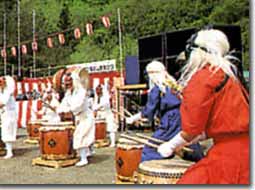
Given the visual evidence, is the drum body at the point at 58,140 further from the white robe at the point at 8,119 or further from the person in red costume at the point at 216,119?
the person in red costume at the point at 216,119

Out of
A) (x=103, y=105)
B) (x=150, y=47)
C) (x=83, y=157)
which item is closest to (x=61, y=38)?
(x=150, y=47)

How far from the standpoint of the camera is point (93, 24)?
223 cm

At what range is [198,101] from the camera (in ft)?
4.45

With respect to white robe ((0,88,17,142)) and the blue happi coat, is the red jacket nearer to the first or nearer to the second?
the blue happi coat

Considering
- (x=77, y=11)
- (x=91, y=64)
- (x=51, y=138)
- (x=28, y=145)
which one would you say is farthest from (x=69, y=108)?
(x=77, y=11)

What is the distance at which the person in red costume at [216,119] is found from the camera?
1369 millimetres

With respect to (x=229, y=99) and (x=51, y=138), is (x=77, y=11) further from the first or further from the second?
(x=51, y=138)

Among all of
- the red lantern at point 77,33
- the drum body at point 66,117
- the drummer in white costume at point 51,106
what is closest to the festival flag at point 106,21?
the red lantern at point 77,33

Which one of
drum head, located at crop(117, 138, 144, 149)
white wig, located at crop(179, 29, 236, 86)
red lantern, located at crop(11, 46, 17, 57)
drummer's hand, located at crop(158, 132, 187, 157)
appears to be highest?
red lantern, located at crop(11, 46, 17, 57)

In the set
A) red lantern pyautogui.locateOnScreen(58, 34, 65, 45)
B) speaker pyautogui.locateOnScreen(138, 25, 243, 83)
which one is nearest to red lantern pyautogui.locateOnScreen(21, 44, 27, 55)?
red lantern pyautogui.locateOnScreen(58, 34, 65, 45)

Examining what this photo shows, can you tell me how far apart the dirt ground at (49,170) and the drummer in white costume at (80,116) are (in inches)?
4.2

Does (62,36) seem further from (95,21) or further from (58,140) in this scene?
(58,140)

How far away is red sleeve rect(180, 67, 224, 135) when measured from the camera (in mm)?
1360

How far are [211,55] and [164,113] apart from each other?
0.65 metres
